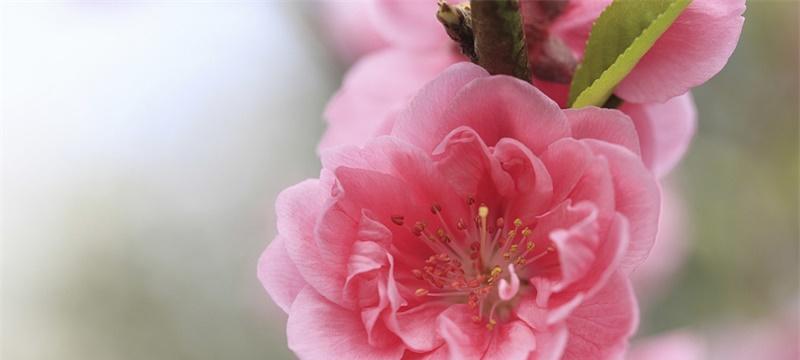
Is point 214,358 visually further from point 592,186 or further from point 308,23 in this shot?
point 592,186

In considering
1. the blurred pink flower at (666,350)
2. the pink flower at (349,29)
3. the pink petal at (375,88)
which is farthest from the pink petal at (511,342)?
the pink flower at (349,29)

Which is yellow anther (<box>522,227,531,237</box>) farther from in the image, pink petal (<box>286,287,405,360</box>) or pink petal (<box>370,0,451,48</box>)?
pink petal (<box>370,0,451,48</box>)

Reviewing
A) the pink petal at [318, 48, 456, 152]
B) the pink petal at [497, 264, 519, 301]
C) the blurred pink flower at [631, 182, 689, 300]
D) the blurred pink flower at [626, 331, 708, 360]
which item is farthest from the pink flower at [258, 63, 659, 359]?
the blurred pink flower at [631, 182, 689, 300]

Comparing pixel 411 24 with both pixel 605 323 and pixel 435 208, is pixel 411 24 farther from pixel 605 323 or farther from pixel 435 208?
pixel 605 323

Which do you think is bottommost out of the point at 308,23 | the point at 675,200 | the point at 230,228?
the point at 675,200

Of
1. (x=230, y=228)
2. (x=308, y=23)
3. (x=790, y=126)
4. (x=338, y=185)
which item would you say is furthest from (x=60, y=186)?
(x=338, y=185)

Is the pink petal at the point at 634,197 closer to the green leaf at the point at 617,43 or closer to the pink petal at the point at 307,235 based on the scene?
the green leaf at the point at 617,43
